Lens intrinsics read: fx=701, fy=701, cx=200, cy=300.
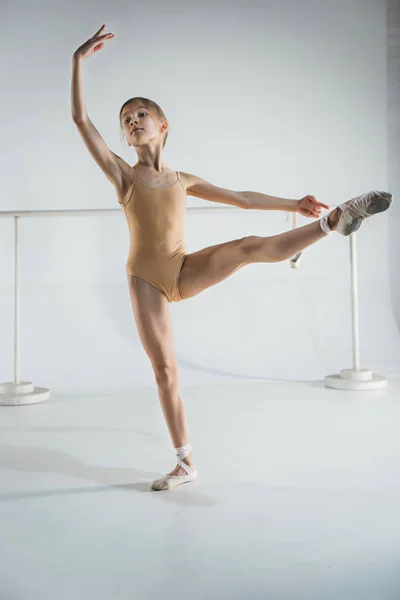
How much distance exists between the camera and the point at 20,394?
3.06 metres

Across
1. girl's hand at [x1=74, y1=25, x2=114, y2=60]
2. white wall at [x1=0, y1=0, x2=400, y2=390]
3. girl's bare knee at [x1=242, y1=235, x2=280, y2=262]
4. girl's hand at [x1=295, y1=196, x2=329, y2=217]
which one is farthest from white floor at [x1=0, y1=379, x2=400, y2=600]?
girl's hand at [x1=74, y1=25, x2=114, y2=60]

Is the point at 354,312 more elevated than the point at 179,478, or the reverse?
the point at 354,312

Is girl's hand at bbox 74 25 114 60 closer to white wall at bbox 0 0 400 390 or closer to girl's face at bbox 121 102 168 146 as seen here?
girl's face at bbox 121 102 168 146

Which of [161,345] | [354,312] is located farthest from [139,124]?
[354,312]

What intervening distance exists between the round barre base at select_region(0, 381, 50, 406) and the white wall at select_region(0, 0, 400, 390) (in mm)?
428

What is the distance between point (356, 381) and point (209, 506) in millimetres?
1678

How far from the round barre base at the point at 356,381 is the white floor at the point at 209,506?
1.07 ft

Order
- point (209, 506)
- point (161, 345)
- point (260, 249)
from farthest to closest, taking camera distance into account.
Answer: point (161, 345), point (260, 249), point (209, 506)

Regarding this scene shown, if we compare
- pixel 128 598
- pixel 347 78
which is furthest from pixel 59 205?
pixel 128 598

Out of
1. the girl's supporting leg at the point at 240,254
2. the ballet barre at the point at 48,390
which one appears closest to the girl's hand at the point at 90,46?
the girl's supporting leg at the point at 240,254

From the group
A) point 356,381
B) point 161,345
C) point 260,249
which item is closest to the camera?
point 260,249

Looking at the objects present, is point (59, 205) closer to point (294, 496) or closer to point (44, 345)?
point (44, 345)

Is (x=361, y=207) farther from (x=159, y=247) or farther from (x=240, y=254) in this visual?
(x=159, y=247)

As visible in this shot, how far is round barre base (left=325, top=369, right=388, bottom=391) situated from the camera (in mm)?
3148
